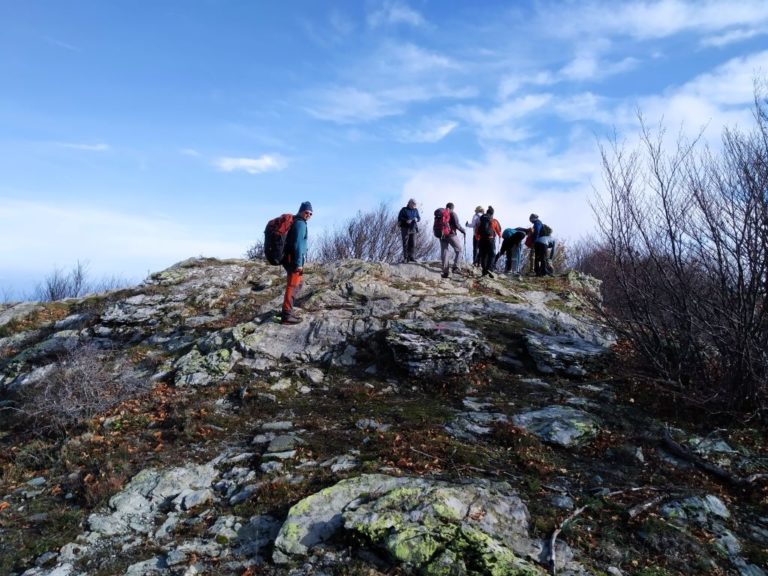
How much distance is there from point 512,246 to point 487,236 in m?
3.34

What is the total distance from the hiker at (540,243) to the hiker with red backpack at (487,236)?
1901mm

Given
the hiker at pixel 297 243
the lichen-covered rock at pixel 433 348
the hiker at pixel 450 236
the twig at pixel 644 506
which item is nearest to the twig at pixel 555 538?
the twig at pixel 644 506

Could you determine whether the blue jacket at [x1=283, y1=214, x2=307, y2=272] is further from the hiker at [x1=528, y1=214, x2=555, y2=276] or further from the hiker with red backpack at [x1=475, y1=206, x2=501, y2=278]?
the hiker at [x1=528, y1=214, x2=555, y2=276]

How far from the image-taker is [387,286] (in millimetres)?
13219

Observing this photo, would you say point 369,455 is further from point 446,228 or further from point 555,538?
point 446,228

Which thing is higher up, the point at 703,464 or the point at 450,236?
the point at 450,236

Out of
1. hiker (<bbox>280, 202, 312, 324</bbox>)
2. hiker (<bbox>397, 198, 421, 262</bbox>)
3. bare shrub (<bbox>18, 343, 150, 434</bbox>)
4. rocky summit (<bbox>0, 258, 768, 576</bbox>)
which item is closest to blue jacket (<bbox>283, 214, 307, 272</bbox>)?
hiker (<bbox>280, 202, 312, 324</bbox>)

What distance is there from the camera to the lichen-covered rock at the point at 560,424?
666 cm

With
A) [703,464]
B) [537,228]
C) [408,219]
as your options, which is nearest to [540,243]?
[537,228]

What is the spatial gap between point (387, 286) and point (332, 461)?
7.45 meters

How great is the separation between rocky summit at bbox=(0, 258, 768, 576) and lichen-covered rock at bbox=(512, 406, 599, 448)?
33mm

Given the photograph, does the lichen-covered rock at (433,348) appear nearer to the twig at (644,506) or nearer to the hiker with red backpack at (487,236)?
the twig at (644,506)

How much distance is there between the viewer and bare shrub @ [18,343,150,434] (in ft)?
25.3

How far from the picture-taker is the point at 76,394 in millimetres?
8109
